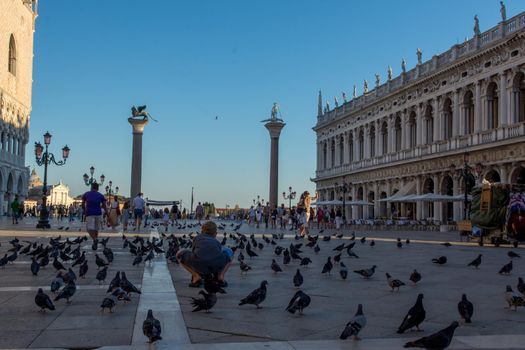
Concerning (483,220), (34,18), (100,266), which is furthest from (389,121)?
(100,266)

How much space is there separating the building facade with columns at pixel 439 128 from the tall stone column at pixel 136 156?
1758 cm

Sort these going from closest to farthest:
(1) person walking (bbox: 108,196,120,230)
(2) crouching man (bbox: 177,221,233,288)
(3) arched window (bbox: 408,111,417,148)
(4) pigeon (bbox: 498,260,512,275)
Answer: (2) crouching man (bbox: 177,221,233,288) → (4) pigeon (bbox: 498,260,512,275) → (1) person walking (bbox: 108,196,120,230) → (3) arched window (bbox: 408,111,417,148)

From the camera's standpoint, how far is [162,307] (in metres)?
6.55

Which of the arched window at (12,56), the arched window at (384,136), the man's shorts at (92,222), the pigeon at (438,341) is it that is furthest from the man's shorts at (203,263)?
the arched window at (12,56)

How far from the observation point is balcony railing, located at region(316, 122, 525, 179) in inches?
Answer: 1294

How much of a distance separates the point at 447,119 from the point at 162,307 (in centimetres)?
3726

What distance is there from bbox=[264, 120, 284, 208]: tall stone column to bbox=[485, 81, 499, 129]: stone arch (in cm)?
1616

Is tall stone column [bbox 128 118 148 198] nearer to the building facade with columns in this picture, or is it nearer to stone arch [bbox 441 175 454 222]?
the building facade with columns

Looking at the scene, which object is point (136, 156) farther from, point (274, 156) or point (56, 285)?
point (56, 285)

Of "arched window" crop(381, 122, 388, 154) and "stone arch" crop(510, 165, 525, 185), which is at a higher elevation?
"arched window" crop(381, 122, 388, 154)

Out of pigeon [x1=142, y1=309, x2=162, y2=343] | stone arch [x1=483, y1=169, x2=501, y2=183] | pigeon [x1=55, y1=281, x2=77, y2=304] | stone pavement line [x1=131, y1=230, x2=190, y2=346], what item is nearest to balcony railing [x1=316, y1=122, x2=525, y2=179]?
stone arch [x1=483, y1=169, x2=501, y2=183]

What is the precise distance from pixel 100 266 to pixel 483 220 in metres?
13.4

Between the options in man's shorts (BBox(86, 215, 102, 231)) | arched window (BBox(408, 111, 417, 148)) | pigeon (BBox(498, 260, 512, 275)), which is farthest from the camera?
arched window (BBox(408, 111, 417, 148))

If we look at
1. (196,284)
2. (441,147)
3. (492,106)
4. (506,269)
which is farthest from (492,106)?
(196,284)
